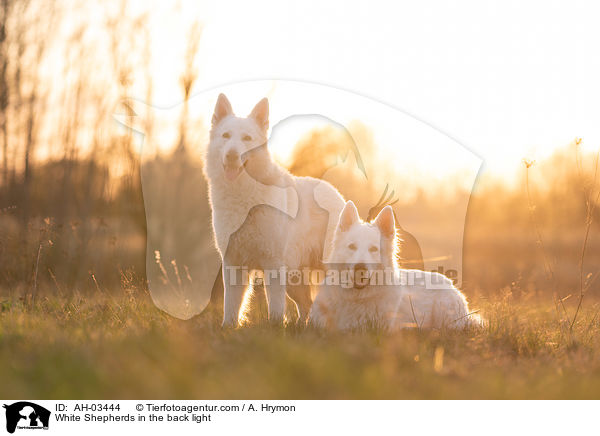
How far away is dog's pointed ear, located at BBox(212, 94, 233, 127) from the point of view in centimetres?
524

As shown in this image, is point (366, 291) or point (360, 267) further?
point (366, 291)

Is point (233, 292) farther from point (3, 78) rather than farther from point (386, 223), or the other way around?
point (3, 78)

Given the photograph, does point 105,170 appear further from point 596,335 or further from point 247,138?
point 596,335

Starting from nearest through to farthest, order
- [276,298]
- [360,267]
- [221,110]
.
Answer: [360,267] → [276,298] → [221,110]

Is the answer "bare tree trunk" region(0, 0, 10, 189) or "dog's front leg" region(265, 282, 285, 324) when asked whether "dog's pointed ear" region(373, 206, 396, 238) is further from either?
"bare tree trunk" region(0, 0, 10, 189)

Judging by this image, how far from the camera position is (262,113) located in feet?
17.3

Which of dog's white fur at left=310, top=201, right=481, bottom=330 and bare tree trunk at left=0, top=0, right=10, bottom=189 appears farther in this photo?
bare tree trunk at left=0, top=0, right=10, bottom=189

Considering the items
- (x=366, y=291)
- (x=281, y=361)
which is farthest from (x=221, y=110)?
(x=281, y=361)

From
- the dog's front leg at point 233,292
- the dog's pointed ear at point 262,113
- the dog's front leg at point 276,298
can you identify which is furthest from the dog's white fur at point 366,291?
the dog's pointed ear at point 262,113

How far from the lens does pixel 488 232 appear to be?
15.0 meters

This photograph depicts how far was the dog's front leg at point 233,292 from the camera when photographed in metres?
5.24
